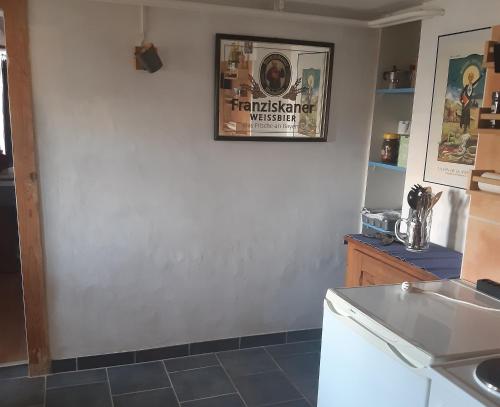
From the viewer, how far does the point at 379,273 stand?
2285 millimetres

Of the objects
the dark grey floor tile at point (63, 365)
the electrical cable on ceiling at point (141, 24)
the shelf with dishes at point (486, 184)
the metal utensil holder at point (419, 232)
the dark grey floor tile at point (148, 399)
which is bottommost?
the dark grey floor tile at point (148, 399)

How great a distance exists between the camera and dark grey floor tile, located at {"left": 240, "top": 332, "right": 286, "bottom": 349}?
3020mm

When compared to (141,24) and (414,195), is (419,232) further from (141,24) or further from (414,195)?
(141,24)

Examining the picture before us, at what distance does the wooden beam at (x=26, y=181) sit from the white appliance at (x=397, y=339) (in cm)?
162

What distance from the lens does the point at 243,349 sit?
3008 mm

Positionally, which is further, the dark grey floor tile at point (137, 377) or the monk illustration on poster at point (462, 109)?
the dark grey floor tile at point (137, 377)

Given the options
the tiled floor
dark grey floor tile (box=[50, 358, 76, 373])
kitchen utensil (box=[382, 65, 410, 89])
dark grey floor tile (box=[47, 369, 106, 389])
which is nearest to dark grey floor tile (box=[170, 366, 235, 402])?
the tiled floor

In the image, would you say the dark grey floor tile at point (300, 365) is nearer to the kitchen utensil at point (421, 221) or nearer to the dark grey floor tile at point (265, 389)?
the dark grey floor tile at point (265, 389)

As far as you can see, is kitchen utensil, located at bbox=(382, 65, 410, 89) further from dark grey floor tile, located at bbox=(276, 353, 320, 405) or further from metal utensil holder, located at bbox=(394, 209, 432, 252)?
dark grey floor tile, located at bbox=(276, 353, 320, 405)

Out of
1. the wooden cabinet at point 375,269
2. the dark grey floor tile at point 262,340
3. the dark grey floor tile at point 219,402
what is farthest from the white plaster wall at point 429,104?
the dark grey floor tile at point 219,402

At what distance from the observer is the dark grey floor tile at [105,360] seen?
270cm

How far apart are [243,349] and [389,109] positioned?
70.0 inches

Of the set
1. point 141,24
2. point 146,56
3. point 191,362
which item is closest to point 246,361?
point 191,362

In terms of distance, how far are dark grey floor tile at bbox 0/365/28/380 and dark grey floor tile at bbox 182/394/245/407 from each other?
37.0 inches
